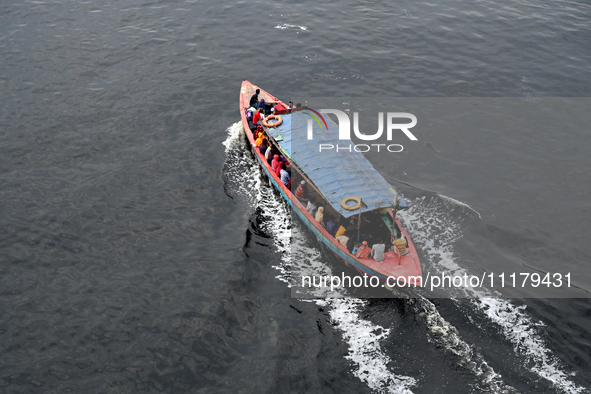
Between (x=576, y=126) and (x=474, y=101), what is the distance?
6848 mm

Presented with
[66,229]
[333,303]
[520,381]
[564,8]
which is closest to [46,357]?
[66,229]

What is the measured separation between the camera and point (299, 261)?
2362cm

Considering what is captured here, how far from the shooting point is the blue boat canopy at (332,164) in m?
22.6

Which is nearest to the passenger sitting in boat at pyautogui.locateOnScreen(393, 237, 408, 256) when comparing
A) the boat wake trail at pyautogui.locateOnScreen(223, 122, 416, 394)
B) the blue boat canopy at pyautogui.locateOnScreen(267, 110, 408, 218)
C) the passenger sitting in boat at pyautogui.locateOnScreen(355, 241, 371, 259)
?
the passenger sitting in boat at pyautogui.locateOnScreen(355, 241, 371, 259)

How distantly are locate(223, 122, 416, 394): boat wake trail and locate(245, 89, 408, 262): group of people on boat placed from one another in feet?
4.74

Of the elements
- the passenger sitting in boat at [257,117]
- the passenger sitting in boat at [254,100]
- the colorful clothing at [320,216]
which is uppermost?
the passenger sitting in boat at [254,100]

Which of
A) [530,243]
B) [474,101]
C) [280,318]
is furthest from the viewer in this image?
[474,101]

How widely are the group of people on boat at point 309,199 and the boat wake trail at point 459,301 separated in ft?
7.93

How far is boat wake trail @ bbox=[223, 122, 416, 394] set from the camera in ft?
60.5

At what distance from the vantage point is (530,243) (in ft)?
80.3

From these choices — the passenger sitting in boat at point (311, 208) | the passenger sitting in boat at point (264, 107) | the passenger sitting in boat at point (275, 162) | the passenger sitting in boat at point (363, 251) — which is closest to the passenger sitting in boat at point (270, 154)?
the passenger sitting in boat at point (275, 162)

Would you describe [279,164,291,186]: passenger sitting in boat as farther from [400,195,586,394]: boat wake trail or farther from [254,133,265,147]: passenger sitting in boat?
[400,195,586,394]: boat wake trail

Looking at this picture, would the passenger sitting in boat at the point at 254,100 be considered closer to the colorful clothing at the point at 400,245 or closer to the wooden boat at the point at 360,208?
the wooden boat at the point at 360,208

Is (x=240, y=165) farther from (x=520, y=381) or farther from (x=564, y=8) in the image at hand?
(x=564, y=8)
